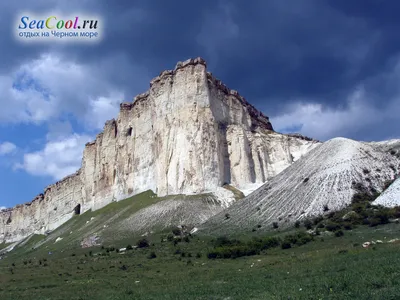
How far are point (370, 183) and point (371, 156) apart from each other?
7555 millimetres

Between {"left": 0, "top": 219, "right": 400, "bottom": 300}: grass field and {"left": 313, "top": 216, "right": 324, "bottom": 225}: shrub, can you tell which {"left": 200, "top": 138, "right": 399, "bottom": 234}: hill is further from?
{"left": 0, "top": 219, "right": 400, "bottom": 300}: grass field

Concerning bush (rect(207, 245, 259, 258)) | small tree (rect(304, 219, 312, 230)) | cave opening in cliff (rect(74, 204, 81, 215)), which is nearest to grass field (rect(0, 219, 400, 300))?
bush (rect(207, 245, 259, 258))

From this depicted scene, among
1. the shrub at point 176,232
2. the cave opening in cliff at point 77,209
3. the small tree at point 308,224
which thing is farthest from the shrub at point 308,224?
the cave opening in cliff at point 77,209

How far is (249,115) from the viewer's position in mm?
100875

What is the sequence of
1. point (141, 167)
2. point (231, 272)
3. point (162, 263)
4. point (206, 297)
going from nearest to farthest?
point (206, 297) → point (231, 272) → point (162, 263) → point (141, 167)

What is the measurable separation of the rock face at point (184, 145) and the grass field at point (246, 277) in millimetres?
38778

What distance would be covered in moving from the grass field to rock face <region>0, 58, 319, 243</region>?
3878 centimetres

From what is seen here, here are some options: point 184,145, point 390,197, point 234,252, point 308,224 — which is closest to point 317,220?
point 308,224

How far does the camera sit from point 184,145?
264ft

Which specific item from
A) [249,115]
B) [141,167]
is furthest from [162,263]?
[249,115]

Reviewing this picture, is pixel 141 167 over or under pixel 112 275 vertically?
over

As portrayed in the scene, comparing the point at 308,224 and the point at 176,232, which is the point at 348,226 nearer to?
the point at 308,224

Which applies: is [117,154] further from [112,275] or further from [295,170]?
[112,275]

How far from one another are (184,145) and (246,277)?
58423 millimetres
